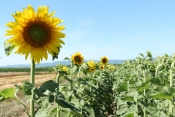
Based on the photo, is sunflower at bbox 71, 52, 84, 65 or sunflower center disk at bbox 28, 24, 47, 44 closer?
sunflower center disk at bbox 28, 24, 47, 44

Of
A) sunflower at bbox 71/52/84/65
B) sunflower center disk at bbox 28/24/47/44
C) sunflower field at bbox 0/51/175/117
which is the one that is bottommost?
sunflower field at bbox 0/51/175/117

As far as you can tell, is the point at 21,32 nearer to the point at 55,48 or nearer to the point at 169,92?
the point at 55,48

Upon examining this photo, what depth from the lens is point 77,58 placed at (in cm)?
612

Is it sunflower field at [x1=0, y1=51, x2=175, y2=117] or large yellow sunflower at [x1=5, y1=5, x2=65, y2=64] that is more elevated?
large yellow sunflower at [x1=5, y1=5, x2=65, y2=64]

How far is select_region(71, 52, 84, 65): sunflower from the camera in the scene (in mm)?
6109

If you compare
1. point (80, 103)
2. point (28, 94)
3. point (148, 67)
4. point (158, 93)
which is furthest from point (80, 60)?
point (28, 94)

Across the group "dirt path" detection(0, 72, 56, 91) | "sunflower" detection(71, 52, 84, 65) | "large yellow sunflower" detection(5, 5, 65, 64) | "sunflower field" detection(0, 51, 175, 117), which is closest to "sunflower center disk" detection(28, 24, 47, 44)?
"large yellow sunflower" detection(5, 5, 65, 64)

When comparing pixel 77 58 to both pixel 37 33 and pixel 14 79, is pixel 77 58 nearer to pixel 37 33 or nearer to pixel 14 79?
pixel 37 33

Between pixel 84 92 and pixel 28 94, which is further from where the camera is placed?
pixel 84 92

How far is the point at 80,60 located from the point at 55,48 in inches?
163

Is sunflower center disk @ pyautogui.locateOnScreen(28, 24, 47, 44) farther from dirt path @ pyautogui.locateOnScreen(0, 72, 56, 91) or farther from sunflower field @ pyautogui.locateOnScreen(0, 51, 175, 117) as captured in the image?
dirt path @ pyautogui.locateOnScreen(0, 72, 56, 91)

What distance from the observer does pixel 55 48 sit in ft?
6.63

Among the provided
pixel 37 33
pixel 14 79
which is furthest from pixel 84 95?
pixel 14 79

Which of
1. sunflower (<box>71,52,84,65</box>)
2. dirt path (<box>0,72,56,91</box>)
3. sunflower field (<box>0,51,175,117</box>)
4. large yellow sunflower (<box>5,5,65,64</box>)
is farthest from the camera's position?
dirt path (<box>0,72,56,91</box>)
